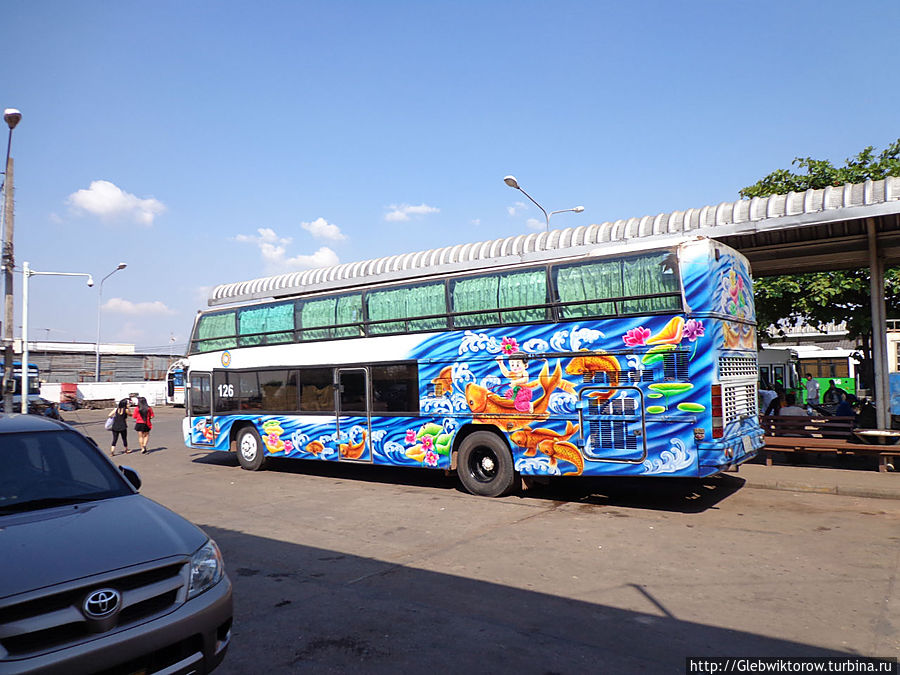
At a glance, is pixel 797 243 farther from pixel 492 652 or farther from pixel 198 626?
pixel 198 626

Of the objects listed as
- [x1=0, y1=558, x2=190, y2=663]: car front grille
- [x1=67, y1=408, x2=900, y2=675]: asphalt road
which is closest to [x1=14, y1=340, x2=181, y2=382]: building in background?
[x1=67, y1=408, x2=900, y2=675]: asphalt road

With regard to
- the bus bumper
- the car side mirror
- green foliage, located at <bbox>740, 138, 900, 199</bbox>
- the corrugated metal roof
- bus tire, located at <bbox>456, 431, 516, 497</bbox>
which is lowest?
bus tire, located at <bbox>456, 431, 516, 497</bbox>

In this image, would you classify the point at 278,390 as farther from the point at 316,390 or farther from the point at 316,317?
the point at 316,317

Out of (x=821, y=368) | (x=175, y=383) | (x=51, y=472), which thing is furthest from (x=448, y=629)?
(x=821, y=368)

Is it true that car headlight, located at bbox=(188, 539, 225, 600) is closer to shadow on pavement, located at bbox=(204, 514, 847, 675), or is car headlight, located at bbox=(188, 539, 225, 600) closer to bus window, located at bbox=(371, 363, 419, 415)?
shadow on pavement, located at bbox=(204, 514, 847, 675)

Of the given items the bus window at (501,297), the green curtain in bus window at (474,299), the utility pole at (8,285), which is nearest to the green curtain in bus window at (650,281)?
the bus window at (501,297)

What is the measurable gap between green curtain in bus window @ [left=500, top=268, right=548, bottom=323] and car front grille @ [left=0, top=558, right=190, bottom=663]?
7342 millimetres

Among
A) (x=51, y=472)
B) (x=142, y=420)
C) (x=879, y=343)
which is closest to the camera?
(x=51, y=472)

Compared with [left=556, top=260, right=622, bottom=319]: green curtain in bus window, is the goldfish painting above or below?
below

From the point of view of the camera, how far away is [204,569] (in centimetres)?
376

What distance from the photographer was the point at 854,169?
67.6 ft

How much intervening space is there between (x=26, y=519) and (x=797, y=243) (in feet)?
42.2

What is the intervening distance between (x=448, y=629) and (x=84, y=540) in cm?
264

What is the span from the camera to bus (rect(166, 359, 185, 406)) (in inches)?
631
